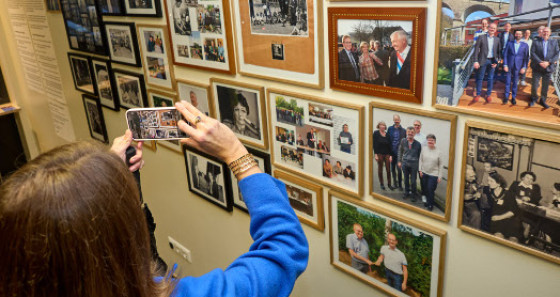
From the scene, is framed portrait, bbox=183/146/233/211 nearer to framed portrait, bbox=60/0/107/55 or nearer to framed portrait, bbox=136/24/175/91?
framed portrait, bbox=136/24/175/91

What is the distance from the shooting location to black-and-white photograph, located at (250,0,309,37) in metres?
1.66

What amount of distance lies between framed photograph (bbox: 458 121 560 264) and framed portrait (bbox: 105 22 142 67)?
2010mm

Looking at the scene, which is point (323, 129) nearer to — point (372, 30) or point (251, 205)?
point (372, 30)

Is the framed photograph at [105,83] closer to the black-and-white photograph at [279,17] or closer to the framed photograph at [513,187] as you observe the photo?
the black-and-white photograph at [279,17]

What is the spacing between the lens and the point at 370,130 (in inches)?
62.7

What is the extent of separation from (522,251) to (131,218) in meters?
1.12

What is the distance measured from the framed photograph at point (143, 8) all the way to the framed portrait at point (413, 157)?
137 centimetres

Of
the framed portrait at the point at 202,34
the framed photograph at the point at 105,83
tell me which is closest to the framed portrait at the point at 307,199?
the framed portrait at the point at 202,34

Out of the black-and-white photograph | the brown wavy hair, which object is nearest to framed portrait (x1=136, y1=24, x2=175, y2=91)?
the black-and-white photograph

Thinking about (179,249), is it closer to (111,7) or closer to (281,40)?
(111,7)

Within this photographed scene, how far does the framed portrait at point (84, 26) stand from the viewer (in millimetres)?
2891

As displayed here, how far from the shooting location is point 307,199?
199 centimetres

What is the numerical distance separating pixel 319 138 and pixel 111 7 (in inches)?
65.6

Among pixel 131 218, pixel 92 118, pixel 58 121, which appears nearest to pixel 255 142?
pixel 131 218
